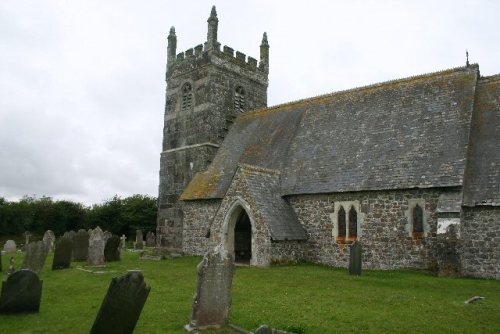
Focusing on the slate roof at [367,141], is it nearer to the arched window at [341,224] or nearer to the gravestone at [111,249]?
the arched window at [341,224]

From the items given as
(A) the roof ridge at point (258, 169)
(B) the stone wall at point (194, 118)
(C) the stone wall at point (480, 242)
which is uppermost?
(B) the stone wall at point (194, 118)

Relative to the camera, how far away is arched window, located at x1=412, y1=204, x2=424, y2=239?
16.3 metres

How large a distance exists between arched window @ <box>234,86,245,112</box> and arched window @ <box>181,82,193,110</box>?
3068 millimetres

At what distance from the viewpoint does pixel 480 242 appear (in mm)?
15102

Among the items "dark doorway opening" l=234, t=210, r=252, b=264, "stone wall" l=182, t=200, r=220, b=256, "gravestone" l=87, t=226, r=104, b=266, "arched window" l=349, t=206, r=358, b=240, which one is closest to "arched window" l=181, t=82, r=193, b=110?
"stone wall" l=182, t=200, r=220, b=256

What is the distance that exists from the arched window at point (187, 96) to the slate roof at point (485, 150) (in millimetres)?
17583

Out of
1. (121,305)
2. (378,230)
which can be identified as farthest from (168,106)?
(121,305)

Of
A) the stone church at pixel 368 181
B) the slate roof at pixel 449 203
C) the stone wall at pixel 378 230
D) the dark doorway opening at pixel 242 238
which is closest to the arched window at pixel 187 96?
the stone church at pixel 368 181

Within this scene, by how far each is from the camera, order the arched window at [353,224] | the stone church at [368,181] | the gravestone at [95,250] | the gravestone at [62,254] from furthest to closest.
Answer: the arched window at [353,224]
the gravestone at [95,250]
the gravestone at [62,254]
the stone church at [368,181]

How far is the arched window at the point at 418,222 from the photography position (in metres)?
16.3

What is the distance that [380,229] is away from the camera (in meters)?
17.2

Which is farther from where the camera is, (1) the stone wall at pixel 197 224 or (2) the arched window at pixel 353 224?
(1) the stone wall at pixel 197 224

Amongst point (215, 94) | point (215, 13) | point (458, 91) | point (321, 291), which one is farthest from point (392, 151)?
point (215, 13)

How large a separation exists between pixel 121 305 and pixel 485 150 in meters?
15.1
